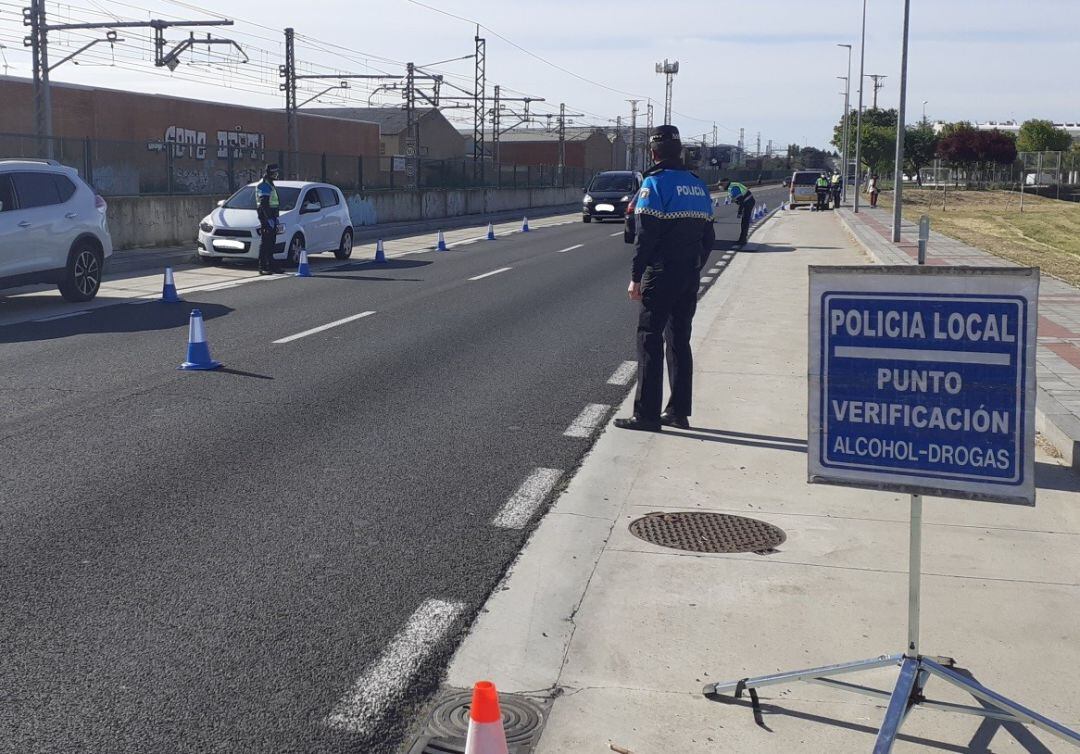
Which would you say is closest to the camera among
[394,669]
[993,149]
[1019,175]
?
[394,669]

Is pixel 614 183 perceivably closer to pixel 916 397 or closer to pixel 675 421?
pixel 675 421

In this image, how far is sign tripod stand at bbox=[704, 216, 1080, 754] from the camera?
12.2 feet

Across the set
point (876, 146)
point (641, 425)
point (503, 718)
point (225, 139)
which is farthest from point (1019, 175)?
point (503, 718)

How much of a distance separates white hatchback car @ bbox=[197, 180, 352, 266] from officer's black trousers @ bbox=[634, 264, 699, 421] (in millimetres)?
14109

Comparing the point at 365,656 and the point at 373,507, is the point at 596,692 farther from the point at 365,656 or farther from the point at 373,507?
the point at 373,507

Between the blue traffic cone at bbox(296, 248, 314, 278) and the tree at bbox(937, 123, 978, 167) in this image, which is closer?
the blue traffic cone at bbox(296, 248, 314, 278)

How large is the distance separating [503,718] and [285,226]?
18.6 m

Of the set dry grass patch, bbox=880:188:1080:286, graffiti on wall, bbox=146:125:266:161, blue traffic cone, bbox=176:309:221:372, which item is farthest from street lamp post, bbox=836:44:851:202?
blue traffic cone, bbox=176:309:221:372

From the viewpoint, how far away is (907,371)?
153 inches

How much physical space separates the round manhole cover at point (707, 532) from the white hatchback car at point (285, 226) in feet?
53.1

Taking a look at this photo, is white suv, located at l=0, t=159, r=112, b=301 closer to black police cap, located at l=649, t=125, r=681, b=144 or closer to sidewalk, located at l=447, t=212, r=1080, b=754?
black police cap, located at l=649, t=125, r=681, b=144

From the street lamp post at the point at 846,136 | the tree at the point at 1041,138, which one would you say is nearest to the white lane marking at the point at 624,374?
the street lamp post at the point at 846,136

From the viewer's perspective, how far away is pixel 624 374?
34.9 ft

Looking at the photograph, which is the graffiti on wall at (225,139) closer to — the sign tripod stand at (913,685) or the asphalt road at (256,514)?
the asphalt road at (256,514)
